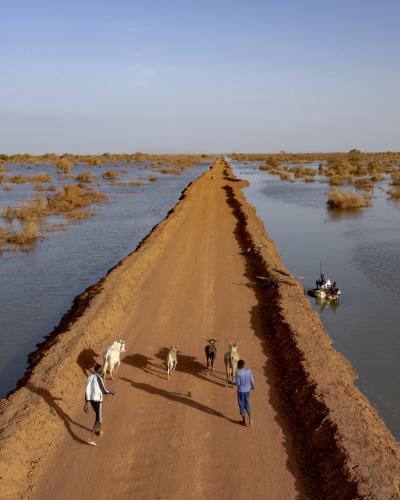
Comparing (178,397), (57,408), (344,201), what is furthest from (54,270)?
(344,201)

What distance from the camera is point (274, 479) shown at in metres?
7.84

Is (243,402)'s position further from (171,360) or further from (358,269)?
(358,269)

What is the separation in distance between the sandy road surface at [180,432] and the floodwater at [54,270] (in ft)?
14.2

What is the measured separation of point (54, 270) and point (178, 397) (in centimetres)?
1824

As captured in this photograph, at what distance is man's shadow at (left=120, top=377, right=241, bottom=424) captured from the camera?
9.70 metres

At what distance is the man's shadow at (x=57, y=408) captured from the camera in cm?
916

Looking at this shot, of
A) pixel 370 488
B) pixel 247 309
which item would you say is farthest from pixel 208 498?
pixel 247 309

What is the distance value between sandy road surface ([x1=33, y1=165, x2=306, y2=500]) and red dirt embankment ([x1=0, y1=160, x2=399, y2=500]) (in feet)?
0.08

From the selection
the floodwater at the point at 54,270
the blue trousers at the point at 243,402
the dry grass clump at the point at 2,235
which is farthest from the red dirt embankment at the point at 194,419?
the dry grass clump at the point at 2,235

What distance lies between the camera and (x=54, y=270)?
2659 cm

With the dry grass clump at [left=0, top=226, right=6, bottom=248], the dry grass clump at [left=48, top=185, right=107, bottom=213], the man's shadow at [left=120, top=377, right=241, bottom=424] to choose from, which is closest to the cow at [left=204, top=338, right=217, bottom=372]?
the man's shadow at [left=120, top=377, right=241, bottom=424]

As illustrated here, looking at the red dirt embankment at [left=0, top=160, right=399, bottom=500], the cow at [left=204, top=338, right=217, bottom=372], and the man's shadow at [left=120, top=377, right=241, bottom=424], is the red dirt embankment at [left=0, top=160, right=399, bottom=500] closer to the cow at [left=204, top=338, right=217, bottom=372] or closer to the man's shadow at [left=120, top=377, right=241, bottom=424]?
the man's shadow at [left=120, top=377, right=241, bottom=424]

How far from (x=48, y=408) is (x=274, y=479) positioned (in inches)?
192

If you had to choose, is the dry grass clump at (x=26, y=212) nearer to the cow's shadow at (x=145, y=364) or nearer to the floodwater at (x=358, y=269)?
the floodwater at (x=358, y=269)
